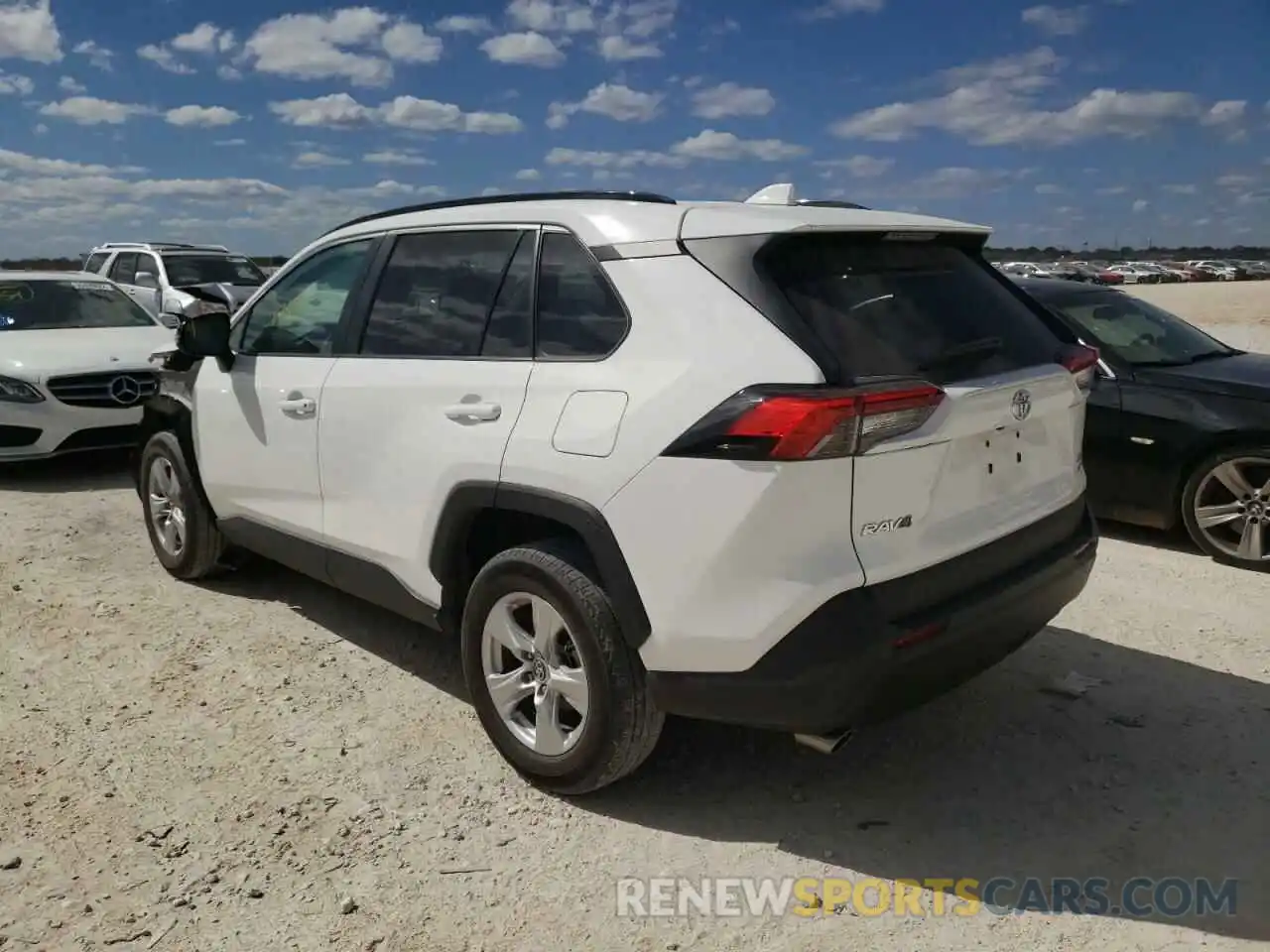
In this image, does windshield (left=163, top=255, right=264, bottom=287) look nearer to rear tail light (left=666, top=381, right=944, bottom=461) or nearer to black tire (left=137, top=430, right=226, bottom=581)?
black tire (left=137, top=430, right=226, bottom=581)

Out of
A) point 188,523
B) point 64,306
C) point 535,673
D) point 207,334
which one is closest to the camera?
point 535,673

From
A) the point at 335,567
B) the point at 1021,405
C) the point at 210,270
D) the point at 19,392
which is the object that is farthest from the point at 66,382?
the point at 210,270

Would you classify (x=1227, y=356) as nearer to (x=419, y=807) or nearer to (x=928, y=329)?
(x=928, y=329)

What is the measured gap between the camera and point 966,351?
3008mm

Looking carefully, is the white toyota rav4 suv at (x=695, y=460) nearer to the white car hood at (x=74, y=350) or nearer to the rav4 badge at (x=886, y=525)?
the rav4 badge at (x=886, y=525)

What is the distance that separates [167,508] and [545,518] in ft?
10.0

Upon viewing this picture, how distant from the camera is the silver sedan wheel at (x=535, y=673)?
314 centimetres

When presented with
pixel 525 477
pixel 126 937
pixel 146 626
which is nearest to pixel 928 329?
pixel 525 477

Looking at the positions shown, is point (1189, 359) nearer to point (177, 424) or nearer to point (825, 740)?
point (825, 740)

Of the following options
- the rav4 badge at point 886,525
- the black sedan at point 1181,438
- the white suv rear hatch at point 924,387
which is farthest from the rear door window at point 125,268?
the rav4 badge at point 886,525

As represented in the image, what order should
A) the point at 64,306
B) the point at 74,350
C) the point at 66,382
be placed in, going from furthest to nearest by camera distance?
the point at 64,306, the point at 74,350, the point at 66,382

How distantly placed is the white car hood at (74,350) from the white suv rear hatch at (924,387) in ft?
21.5

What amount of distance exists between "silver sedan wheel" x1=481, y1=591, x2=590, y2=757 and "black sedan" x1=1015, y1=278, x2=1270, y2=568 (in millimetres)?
4001

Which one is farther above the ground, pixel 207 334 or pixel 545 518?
pixel 207 334
